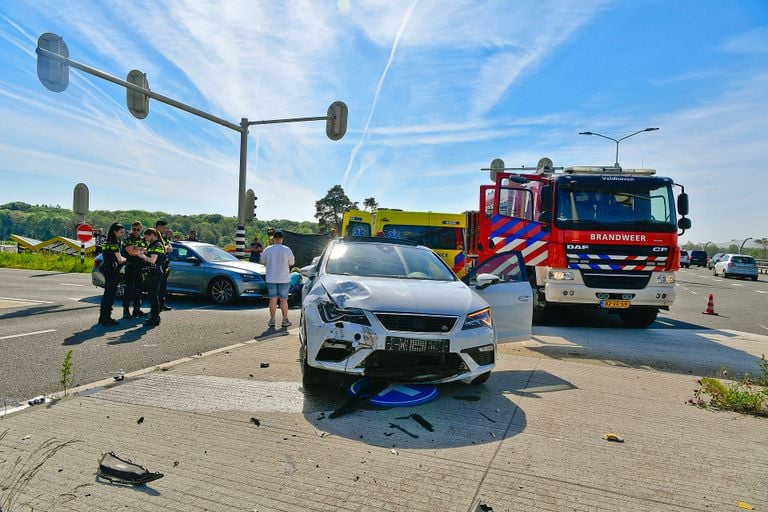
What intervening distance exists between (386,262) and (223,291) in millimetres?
6766

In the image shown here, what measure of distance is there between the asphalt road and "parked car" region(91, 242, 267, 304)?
1.16 feet

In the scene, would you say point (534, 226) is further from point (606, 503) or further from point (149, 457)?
point (149, 457)

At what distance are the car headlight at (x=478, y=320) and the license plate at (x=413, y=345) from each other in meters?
0.28

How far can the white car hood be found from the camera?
431cm

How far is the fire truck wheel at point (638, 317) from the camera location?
32.3ft

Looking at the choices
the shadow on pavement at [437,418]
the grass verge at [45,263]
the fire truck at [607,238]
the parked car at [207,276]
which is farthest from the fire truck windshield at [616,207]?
the grass verge at [45,263]

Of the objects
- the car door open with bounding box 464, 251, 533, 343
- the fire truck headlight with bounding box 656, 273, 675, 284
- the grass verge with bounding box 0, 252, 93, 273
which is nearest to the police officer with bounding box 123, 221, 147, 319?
the car door open with bounding box 464, 251, 533, 343

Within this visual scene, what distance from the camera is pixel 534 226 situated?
9.53 meters

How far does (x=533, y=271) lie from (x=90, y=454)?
805 cm

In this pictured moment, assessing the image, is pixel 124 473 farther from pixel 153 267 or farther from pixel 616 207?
pixel 616 207

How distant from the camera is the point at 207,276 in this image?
37.6 feet

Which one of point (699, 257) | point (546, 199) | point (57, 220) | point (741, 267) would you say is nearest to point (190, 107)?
point (546, 199)

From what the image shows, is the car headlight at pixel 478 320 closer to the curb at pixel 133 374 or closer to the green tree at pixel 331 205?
the curb at pixel 133 374

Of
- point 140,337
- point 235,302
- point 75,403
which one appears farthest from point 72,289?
point 75,403
